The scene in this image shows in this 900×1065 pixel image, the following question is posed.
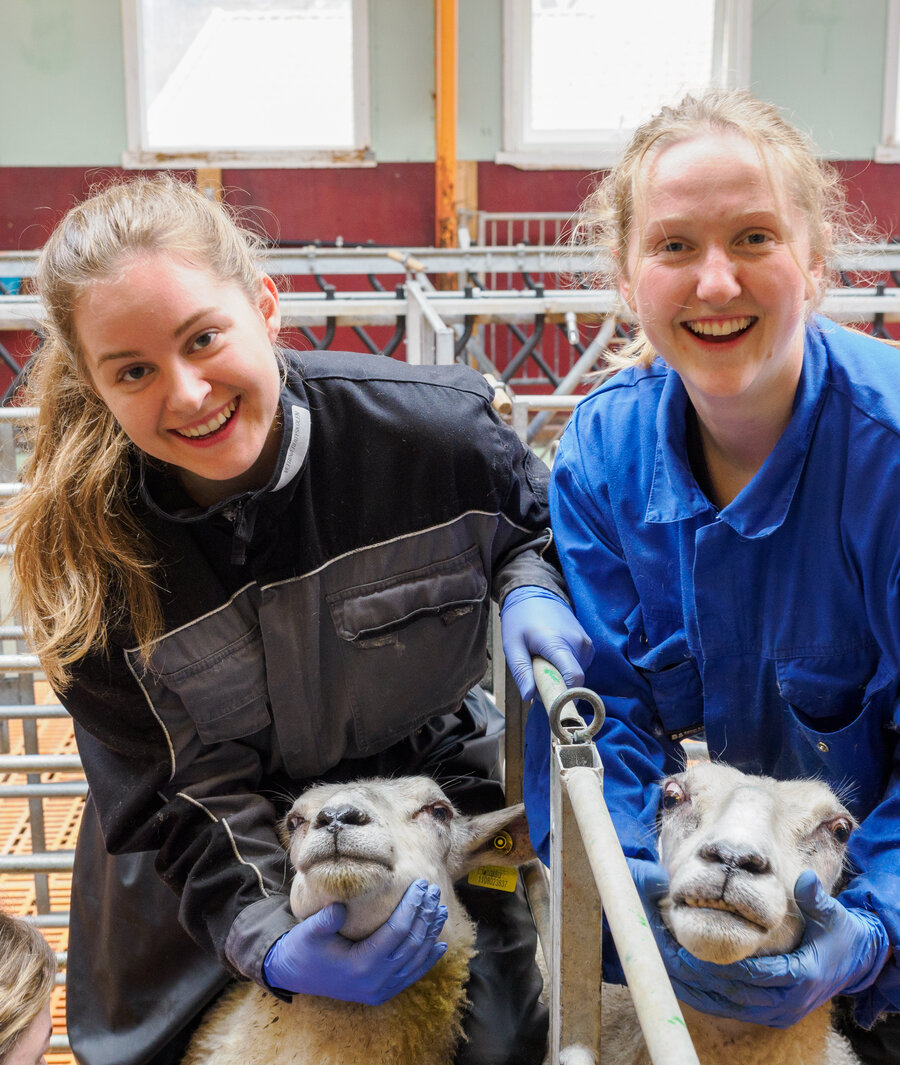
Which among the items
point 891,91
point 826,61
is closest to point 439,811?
point 826,61

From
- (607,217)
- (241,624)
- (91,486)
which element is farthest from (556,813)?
(607,217)

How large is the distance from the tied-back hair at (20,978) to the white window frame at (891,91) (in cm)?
912

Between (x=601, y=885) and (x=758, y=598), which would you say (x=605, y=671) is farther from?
(x=601, y=885)

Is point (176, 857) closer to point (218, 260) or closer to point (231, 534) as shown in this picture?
point (231, 534)

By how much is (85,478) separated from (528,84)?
7.98 m

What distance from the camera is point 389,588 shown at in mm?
1808

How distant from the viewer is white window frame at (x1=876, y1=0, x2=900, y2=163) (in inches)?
341

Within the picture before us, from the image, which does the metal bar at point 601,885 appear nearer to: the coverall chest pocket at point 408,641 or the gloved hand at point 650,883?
the gloved hand at point 650,883

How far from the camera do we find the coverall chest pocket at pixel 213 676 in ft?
5.54

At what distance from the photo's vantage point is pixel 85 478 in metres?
1.63

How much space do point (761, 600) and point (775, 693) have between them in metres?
0.15

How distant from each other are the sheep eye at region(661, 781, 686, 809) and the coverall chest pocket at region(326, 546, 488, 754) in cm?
47

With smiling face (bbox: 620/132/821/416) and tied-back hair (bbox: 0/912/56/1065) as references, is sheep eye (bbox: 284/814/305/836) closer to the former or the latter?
tied-back hair (bbox: 0/912/56/1065)

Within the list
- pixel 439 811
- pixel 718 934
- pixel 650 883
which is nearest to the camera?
pixel 718 934
